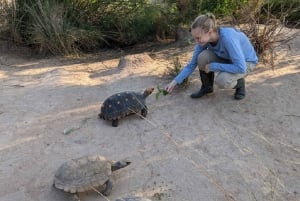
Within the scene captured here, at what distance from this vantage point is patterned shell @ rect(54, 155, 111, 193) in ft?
11.6

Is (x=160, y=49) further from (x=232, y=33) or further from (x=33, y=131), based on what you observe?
(x=33, y=131)

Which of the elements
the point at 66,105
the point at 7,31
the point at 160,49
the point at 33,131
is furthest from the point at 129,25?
the point at 33,131

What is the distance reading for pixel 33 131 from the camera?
4.60 meters

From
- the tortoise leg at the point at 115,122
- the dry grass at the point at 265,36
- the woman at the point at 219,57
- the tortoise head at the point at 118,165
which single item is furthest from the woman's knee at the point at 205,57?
the tortoise head at the point at 118,165

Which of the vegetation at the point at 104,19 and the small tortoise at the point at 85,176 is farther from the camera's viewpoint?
the vegetation at the point at 104,19


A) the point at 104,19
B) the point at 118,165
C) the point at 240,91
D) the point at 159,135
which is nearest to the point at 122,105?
the point at 159,135

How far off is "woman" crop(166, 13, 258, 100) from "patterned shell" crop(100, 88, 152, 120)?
1.14 feet

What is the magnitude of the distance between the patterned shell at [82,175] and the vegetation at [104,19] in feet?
11.9

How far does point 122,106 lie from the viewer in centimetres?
463

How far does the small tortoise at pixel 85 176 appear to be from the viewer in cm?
352

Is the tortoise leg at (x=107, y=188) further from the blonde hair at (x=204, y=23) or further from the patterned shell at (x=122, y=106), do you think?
the blonde hair at (x=204, y=23)

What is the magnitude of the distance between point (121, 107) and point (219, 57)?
1161 mm

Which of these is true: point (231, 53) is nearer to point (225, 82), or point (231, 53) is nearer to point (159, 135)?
point (225, 82)

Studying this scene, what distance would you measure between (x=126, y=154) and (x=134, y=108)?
660mm
